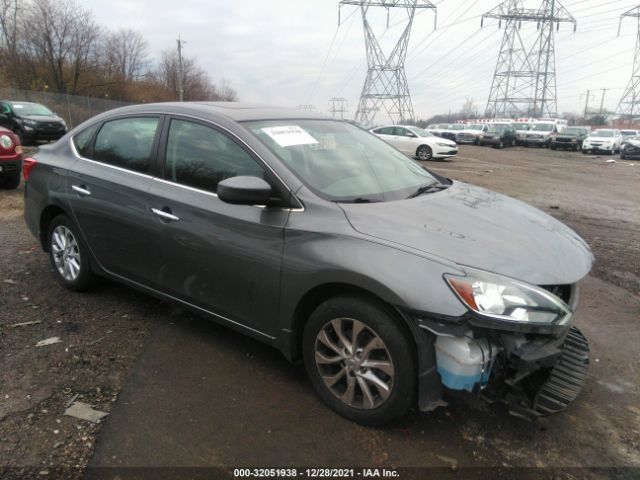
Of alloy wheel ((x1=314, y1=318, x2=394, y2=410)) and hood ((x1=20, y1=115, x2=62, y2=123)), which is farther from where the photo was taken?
hood ((x1=20, y1=115, x2=62, y2=123))

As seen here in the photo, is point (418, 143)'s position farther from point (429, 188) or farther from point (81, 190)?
point (81, 190)

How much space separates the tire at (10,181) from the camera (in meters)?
8.53

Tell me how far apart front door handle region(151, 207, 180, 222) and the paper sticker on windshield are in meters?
0.83

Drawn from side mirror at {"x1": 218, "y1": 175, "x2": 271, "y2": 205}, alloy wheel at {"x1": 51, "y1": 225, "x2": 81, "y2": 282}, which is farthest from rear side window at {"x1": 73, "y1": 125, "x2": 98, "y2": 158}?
side mirror at {"x1": 218, "y1": 175, "x2": 271, "y2": 205}

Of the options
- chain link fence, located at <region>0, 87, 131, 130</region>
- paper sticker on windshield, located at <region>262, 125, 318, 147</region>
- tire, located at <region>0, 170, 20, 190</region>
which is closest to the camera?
paper sticker on windshield, located at <region>262, 125, 318, 147</region>

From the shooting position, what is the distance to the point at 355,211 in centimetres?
272

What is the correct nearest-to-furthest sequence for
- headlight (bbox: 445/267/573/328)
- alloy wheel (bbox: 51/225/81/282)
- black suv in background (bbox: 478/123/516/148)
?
headlight (bbox: 445/267/573/328) → alloy wheel (bbox: 51/225/81/282) → black suv in background (bbox: 478/123/516/148)

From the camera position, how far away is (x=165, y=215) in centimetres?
327

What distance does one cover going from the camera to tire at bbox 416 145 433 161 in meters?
21.2

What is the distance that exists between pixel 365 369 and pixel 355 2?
49.7 metres

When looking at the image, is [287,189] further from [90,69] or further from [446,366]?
[90,69]

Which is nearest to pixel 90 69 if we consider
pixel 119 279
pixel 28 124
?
pixel 28 124

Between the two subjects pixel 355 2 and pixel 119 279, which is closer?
pixel 119 279

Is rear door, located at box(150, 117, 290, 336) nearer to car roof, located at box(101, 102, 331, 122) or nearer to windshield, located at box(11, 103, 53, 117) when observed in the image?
car roof, located at box(101, 102, 331, 122)
